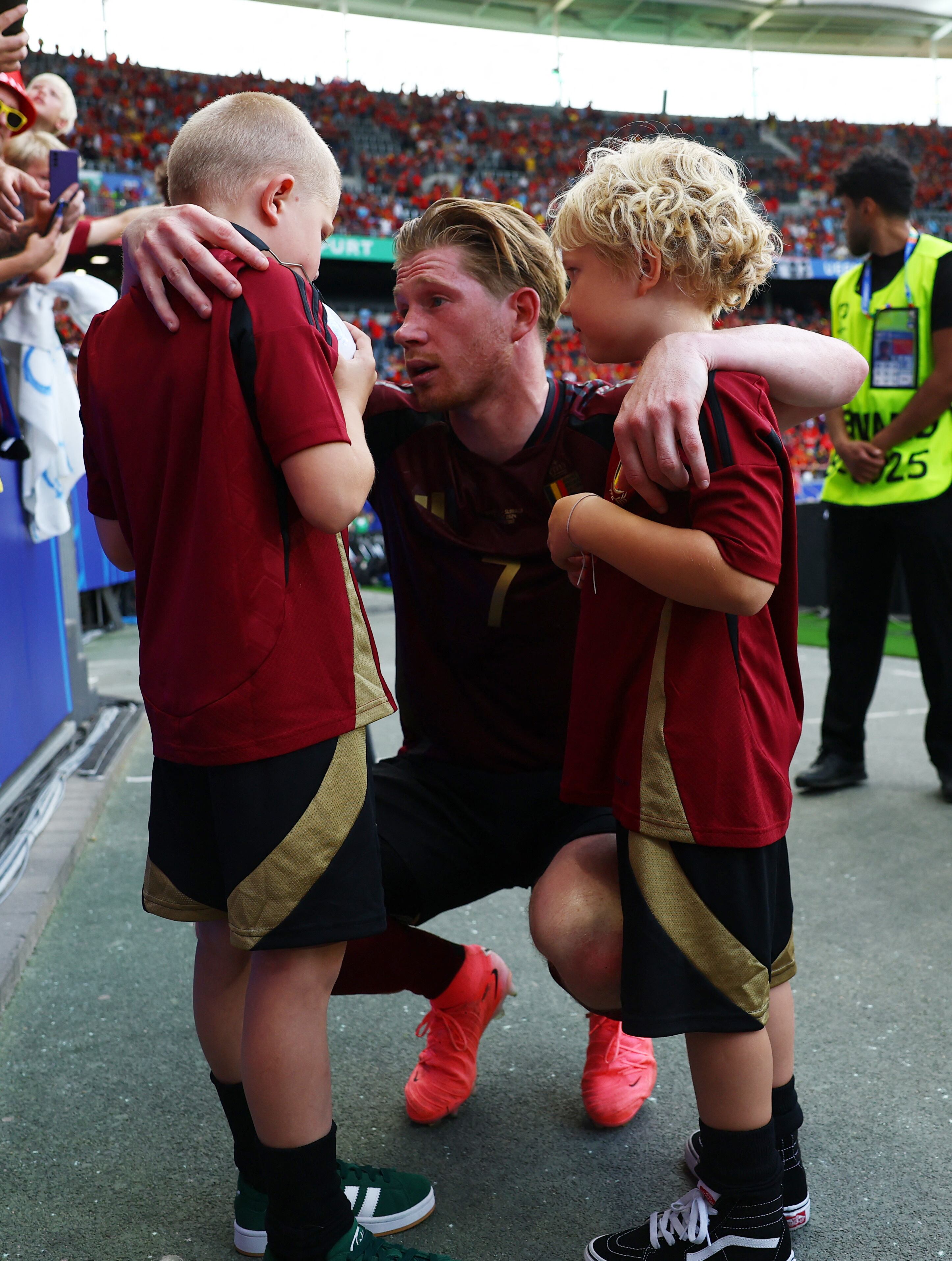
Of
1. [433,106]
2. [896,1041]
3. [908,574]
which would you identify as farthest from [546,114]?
→ [896,1041]

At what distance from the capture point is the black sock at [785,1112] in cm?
137

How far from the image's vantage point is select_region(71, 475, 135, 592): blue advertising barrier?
8.30 meters

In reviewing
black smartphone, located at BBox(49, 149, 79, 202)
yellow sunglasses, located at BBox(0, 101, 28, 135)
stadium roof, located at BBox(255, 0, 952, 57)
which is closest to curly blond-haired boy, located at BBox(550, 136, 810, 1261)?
yellow sunglasses, located at BBox(0, 101, 28, 135)

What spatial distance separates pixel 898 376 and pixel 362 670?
2.94 meters

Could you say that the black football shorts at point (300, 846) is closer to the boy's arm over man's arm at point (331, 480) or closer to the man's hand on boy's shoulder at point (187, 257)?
the boy's arm over man's arm at point (331, 480)

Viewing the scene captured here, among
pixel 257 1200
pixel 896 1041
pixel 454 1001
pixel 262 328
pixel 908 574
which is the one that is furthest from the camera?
pixel 908 574

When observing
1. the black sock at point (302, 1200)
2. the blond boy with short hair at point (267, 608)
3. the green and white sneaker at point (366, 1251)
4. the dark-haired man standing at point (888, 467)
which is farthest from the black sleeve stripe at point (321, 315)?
the dark-haired man standing at point (888, 467)

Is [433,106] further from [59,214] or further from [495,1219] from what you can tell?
[495,1219]

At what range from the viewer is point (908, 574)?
3.42m

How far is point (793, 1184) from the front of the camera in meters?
1.39

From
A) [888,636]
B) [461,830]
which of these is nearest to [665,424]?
[461,830]

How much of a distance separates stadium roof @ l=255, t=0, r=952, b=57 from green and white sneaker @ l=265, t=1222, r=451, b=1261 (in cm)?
3286

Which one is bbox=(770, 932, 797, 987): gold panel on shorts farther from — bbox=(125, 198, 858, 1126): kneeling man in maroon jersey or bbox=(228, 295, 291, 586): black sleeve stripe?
bbox=(228, 295, 291, 586): black sleeve stripe

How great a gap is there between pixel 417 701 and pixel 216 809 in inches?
25.5
